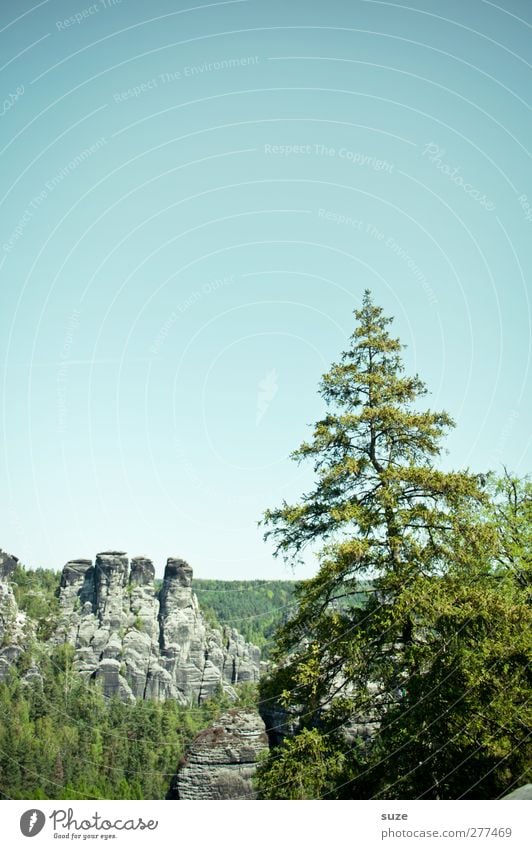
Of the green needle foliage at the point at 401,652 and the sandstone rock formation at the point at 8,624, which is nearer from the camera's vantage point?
the green needle foliage at the point at 401,652

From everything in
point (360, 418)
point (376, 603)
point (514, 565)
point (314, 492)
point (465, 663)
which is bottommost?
point (465, 663)

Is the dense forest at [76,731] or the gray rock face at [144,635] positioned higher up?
the gray rock face at [144,635]

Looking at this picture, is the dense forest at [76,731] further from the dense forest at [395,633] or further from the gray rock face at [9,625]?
the dense forest at [395,633]

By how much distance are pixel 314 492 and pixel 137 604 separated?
120414 mm

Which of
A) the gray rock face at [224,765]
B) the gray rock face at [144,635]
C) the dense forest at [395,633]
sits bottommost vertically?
the gray rock face at [224,765]

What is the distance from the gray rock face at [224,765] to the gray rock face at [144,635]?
7666 cm
